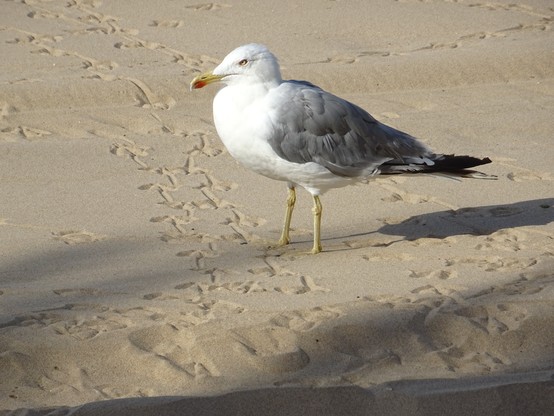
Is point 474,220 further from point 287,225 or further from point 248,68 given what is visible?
point 248,68

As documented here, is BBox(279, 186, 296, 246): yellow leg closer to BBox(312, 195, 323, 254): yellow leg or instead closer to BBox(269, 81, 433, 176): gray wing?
BBox(312, 195, 323, 254): yellow leg

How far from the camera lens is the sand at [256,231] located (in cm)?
469

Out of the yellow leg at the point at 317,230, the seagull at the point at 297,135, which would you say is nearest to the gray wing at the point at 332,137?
the seagull at the point at 297,135

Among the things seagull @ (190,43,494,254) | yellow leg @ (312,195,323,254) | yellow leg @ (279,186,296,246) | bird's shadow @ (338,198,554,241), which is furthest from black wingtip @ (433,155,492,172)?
yellow leg @ (279,186,296,246)

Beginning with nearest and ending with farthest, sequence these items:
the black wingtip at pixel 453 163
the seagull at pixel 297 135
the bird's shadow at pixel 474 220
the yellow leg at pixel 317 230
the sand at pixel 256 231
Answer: the sand at pixel 256 231, the seagull at pixel 297 135, the yellow leg at pixel 317 230, the black wingtip at pixel 453 163, the bird's shadow at pixel 474 220

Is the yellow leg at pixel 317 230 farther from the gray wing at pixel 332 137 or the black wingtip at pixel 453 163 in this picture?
the black wingtip at pixel 453 163

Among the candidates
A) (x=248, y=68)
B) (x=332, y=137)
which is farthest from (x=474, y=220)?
(x=248, y=68)

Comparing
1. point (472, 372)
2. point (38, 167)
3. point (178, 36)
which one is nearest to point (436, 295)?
point (472, 372)

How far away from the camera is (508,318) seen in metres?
5.29

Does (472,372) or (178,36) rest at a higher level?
(178,36)

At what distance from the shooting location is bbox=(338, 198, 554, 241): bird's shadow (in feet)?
22.4

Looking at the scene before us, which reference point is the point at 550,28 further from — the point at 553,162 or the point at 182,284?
the point at 182,284

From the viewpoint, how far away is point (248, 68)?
6246mm

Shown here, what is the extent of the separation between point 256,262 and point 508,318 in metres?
1.66
